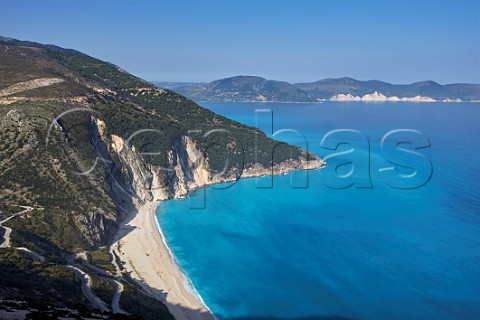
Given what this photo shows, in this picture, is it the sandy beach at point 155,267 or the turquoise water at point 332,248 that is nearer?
the sandy beach at point 155,267

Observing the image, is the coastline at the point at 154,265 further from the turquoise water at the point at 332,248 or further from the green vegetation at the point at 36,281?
the green vegetation at the point at 36,281

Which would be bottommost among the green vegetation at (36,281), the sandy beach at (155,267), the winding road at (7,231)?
the sandy beach at (155,267)

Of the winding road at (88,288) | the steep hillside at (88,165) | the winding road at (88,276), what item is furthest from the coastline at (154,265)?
the winding road at (88,288)

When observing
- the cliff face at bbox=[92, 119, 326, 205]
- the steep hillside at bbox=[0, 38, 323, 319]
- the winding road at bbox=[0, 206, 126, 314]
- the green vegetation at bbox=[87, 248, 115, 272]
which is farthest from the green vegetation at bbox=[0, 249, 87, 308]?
the cliff face at bbox=[92, 119, 326, 205]

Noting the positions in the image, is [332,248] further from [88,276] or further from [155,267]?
[88,276]

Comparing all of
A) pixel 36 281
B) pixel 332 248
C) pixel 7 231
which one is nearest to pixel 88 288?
pixel 36 281

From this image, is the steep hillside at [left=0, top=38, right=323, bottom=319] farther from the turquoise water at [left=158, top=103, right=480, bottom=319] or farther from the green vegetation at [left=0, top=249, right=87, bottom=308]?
the turquoise water at [left=158, top=103, right=480, bottom=319]

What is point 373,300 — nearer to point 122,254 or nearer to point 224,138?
point 122,254

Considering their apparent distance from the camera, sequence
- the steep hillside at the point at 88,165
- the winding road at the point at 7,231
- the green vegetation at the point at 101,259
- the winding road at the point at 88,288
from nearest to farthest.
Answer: the winding road at the point at 88,288
the steep hillside at the point at 88,165
the winding road at the point at 7,231
the green vegetation at the point at 101,259
